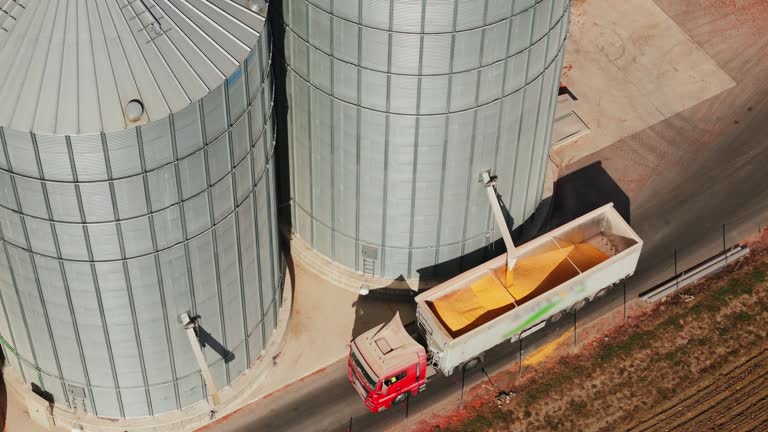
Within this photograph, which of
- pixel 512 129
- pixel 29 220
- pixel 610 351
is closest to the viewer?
pixel 29 220

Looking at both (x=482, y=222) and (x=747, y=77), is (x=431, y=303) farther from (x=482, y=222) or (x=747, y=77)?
(x=747, y=77)

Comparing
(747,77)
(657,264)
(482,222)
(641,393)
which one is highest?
(747,77)

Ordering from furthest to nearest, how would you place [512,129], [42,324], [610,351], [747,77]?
[747,77] < [610,351] < [512,129] < [42,324]

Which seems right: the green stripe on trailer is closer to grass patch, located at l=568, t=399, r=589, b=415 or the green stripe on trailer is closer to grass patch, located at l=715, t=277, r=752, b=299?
grass patch, located at l=568, t=399, r=589, b=415

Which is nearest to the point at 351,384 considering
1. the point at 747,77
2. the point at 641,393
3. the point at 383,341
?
the point at 383,341

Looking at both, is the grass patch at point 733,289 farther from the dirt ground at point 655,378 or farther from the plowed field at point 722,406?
the plowed field at point 722,406

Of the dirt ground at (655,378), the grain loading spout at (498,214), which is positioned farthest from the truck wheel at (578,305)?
the grain loading spout at (498,214)

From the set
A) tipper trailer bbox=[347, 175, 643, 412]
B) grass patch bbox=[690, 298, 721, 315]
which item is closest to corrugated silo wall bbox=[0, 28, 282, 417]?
tipper trailer bbox=[347, 175, 643, 412]

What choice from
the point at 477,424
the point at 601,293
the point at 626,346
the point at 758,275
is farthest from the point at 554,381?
the point at 758,275
